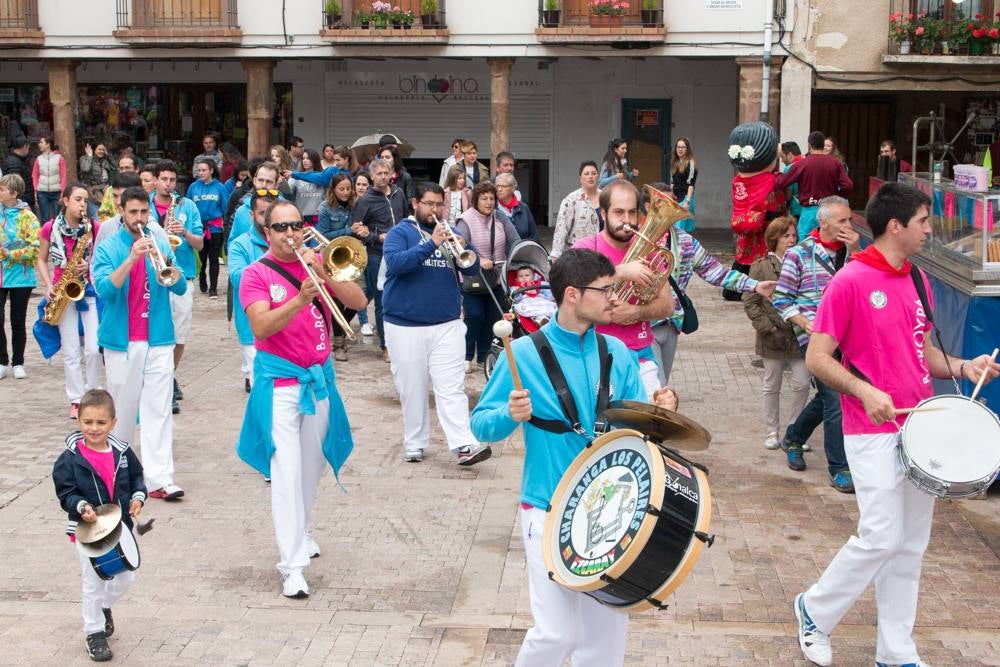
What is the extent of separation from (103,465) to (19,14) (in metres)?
20.1

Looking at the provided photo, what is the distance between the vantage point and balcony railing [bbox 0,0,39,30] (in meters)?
23.7

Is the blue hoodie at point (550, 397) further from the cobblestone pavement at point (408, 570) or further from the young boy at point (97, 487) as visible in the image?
the young boy at point (97, 487)

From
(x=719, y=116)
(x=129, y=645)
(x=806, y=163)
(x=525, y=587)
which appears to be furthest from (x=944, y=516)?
(x=719, y=116)

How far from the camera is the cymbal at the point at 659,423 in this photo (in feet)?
14.6

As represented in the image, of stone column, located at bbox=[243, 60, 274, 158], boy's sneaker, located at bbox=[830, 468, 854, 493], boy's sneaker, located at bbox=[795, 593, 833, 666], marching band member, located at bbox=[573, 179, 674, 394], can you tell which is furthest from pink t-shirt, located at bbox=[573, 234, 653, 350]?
stone column, located at bbox=[243, 60, 274, 158]

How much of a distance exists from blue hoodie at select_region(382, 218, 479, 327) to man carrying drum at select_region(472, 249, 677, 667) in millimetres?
4054

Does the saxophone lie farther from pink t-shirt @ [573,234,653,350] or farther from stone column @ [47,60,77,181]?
stone column @ [47,60,77,181]

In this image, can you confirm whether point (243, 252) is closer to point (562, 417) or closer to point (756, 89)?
point (562, 417)

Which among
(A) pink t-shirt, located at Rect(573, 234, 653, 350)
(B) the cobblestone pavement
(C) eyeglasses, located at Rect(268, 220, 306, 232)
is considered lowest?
(B) the cobblestone pavement

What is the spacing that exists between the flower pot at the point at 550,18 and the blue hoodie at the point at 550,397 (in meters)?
18.2

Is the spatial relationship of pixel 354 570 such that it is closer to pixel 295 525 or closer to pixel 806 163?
pixel 295 525

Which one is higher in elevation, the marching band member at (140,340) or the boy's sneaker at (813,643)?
the marching band member at (140,340)

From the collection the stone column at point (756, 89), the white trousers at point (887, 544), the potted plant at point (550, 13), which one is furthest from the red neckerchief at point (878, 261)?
the potted plant at point (550, 13)

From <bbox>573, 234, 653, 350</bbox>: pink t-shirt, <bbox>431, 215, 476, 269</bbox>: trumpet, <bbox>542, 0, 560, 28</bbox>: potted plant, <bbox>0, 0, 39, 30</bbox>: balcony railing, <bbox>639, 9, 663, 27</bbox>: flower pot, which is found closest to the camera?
<bbox>573, 234, 653, 350</bbox>: pink t-shirt
